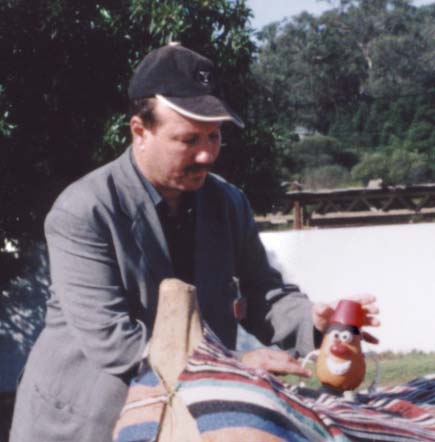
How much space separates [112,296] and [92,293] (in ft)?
0.16

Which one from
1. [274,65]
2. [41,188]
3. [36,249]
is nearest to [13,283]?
[36,249]

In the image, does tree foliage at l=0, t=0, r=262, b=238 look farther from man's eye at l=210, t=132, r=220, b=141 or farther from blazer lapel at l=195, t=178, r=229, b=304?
man's eye at l=210, t=132, r=220, b=141

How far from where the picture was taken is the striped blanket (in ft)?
6.71

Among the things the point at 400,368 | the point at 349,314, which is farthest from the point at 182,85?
the point at 400,368

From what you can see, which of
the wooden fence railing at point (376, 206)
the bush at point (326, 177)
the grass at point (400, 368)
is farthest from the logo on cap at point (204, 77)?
the bush at point (326, 177)

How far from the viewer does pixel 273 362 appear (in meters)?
2.29

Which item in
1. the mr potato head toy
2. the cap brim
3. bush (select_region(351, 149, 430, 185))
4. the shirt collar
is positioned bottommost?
bush (select_region(351, 149, 430, 185))

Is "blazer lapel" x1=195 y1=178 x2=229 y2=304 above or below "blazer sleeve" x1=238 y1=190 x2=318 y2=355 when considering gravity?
above

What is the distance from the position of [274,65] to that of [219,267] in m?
51.5

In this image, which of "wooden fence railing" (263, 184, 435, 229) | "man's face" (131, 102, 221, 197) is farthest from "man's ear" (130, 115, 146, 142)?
"wooden fence railing" (263, 184, 435, 229)

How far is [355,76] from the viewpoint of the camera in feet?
162

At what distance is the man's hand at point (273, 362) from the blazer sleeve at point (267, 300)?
0.48 m

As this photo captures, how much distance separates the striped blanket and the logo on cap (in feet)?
2.34

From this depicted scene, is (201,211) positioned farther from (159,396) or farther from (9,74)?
(9,74)
